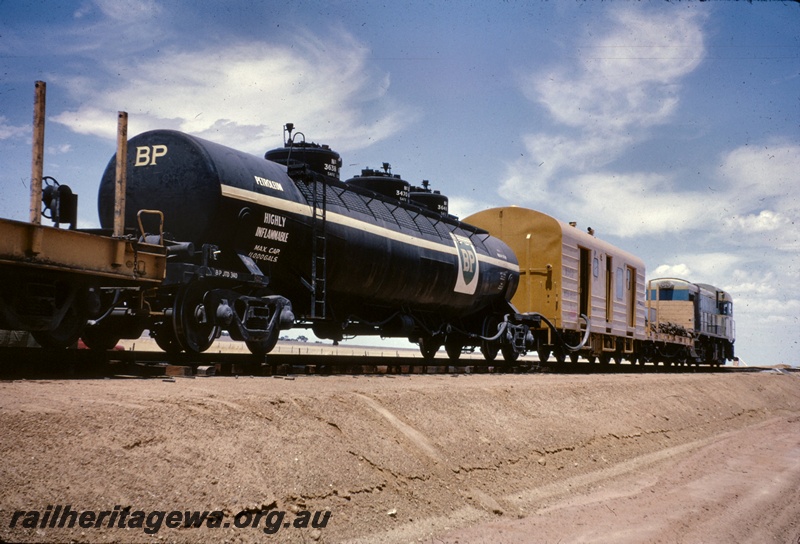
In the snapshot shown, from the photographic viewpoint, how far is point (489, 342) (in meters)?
17.6

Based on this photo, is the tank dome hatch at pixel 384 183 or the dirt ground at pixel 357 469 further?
the tank dome hatch at pixel 384 183

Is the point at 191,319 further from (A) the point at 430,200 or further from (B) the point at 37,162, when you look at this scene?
(A) the point at 430,200

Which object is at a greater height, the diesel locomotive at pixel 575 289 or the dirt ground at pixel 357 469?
the diesel locomotive at pixel 575 289

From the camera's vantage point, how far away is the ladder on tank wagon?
11.3 m

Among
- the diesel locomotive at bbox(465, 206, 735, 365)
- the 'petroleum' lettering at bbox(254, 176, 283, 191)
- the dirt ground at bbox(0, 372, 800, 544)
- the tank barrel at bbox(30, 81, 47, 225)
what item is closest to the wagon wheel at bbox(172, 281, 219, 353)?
the dirt ground at bbox(0, 372, 800, 544)

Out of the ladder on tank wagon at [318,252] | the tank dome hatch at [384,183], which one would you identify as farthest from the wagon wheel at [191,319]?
the tank dome hatch at [384,183]

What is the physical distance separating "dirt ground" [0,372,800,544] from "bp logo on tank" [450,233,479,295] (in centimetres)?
465

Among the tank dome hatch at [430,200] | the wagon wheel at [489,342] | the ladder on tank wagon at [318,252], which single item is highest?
the tank dome hatch at [430,200]

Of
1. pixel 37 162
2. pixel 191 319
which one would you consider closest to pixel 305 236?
pixel 191 319

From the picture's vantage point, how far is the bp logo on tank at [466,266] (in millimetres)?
15508

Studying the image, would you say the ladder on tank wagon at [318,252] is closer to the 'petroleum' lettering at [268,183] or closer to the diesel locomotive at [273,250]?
the diesel locomotive at [273,250]

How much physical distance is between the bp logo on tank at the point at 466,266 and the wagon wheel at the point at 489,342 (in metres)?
1.58

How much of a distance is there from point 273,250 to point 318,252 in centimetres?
89

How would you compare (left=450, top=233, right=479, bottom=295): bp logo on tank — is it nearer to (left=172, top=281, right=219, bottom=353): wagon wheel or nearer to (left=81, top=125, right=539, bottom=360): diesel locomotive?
(left=81, top=125, right=539, bottom=360): diesel locomotive
